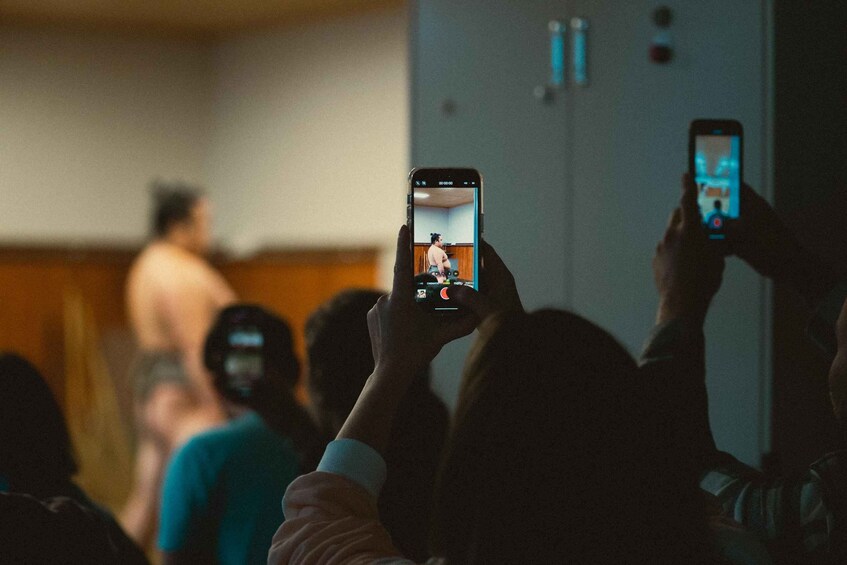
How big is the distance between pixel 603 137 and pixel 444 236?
3.29 ft

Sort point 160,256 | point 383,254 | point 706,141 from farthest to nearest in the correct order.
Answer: point 383,254
point 160,256
point 706,141

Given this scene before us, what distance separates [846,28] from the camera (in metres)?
1.64

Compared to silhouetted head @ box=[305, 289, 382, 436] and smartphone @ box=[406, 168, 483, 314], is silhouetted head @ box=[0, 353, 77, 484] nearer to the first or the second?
silhouetted head @ box=[305, 289, 382, 436]

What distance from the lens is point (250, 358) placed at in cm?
162

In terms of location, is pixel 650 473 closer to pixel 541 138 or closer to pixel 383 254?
pixel 541 138

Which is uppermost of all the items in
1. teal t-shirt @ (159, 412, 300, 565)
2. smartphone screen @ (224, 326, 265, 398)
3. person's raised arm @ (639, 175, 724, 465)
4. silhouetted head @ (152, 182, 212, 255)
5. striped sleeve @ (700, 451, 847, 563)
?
silhouetted head @ (152, 182, 212, 255)

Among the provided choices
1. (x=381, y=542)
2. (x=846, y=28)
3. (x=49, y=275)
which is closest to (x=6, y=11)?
(x=49, y=275)

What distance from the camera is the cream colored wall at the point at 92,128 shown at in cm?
524

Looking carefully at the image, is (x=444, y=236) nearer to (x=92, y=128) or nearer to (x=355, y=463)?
(x=355, y=463)

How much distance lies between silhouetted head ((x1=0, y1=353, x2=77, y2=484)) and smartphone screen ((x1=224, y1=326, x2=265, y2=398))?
11.2 inches

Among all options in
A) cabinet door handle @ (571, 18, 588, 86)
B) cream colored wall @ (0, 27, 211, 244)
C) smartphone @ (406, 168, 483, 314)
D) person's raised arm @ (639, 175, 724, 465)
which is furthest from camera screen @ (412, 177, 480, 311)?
cream colored wall @ (0, 27, 211, 244)

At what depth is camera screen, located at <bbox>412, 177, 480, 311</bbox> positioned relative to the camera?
1.02 metres

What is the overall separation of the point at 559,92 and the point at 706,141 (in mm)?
665

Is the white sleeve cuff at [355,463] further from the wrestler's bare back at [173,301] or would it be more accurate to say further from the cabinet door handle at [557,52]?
the wrestler's bare back at [173,301]
